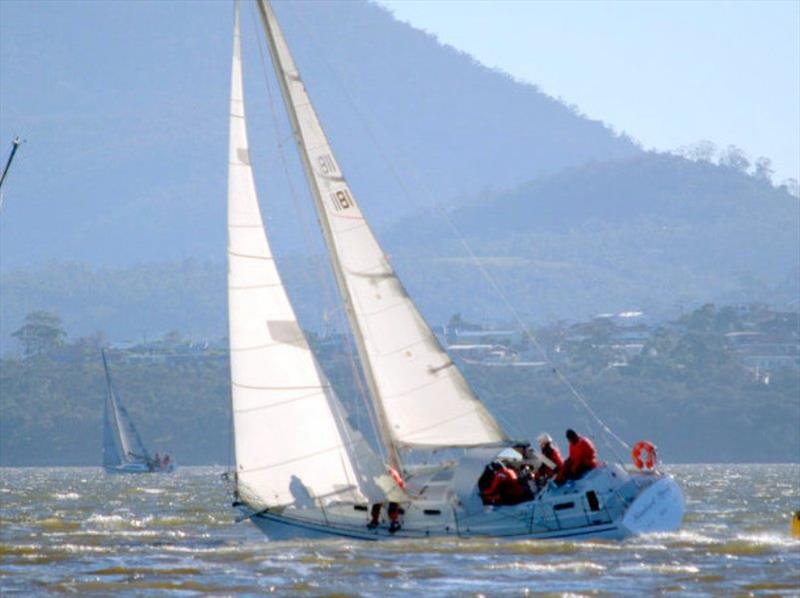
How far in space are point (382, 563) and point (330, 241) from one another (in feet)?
23.8

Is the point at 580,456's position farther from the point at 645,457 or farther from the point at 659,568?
the point at 659,568

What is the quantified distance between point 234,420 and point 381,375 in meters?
2.81

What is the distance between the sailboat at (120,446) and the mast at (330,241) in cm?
8638

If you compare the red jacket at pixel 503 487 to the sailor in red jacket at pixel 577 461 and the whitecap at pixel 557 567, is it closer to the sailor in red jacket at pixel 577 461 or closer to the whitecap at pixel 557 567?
the sailor in red jacket at pixel 577 461

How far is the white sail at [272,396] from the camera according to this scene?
138 feet

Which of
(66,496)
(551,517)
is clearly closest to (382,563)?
(551,517)

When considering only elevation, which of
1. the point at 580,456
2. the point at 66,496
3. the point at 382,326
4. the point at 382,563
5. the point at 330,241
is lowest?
the point at 382,563

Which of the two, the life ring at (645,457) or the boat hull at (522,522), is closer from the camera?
the boat hull at (522,522)

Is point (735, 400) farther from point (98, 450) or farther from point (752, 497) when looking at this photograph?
point (752, 497)

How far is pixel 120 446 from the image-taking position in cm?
13000

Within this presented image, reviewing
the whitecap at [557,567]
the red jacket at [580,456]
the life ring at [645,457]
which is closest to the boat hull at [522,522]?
the red jacket at [580,456]

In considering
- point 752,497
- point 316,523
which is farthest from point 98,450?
point 316,523

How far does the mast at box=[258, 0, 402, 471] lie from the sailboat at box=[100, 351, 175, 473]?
8638 cm

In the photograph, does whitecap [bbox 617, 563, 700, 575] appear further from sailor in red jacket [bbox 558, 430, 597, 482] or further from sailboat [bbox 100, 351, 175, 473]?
sailboat [bbox 100, 351, 175, 473]
